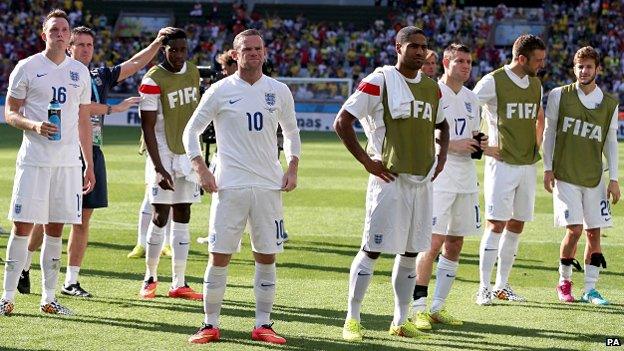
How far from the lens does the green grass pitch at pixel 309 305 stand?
8.13 m

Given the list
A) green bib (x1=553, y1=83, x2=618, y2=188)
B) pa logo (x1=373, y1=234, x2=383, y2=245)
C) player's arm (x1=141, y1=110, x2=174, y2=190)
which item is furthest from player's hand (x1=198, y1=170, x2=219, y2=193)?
green bib (x1=553, y1=83, x2=618, y2=188)

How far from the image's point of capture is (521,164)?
32.3 feet

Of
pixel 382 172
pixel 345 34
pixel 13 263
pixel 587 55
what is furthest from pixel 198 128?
pixel 345 34

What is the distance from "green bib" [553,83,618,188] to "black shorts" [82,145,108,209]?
3.92 metres

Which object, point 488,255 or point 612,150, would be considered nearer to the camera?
point 488,255

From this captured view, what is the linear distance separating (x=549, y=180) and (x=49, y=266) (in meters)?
4.24

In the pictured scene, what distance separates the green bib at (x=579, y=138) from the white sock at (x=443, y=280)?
163cm

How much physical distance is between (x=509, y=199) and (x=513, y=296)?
883 mm

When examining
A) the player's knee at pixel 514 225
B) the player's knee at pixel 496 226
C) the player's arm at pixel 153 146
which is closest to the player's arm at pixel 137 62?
the player's arm at pixel 153 146

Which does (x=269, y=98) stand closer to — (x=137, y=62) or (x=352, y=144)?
(x=352, y=144)

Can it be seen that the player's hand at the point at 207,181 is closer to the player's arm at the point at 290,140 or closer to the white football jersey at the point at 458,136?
the player's arm at the point at 290,140

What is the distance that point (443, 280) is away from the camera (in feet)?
30.4

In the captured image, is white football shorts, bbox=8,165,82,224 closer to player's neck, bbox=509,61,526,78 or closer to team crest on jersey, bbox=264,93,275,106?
team crest on jersey, bbox=264,93,275,106

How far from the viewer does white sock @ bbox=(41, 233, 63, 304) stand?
8.99m
